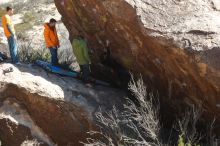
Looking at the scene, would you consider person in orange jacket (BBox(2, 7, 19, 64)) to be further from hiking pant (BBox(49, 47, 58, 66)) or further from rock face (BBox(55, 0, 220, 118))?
rock face (BBox(55, 0, 220, 118))

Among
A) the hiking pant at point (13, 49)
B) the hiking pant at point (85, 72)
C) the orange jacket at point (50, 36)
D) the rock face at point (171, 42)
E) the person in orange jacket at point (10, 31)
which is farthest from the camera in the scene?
the orange jacket at point (50, 36)

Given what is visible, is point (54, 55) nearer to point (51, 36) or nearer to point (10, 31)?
point (51, 36)

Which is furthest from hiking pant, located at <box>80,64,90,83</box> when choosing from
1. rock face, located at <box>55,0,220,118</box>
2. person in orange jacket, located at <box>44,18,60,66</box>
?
person in orange jacket, located at <box>44,18,60,66</box>

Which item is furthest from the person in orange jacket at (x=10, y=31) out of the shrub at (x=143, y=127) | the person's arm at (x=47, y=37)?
the shrub at (x=143, y=127)

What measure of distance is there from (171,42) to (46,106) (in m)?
3.59

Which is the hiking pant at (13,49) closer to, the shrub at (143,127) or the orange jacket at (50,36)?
the orange jacket at (50,36)

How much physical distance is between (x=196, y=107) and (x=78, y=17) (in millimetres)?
3798

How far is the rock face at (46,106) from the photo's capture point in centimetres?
1066

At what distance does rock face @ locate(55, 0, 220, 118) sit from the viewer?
27.2 feet

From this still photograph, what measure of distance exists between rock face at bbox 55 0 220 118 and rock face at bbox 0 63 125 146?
1.16 meters

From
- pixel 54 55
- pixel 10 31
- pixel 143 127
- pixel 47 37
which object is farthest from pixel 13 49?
pixel 143 127

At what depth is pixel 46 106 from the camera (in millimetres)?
10859

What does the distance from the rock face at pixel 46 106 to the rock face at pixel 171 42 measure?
45.7 inches

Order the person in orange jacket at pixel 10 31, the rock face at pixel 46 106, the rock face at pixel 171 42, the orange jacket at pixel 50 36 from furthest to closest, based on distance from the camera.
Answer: the orange jacket at pixel 50 36 → the person in orange jacket at pixel 10 31 → the rock face at pixel 46 106 → the rock face at pixel 171 42
